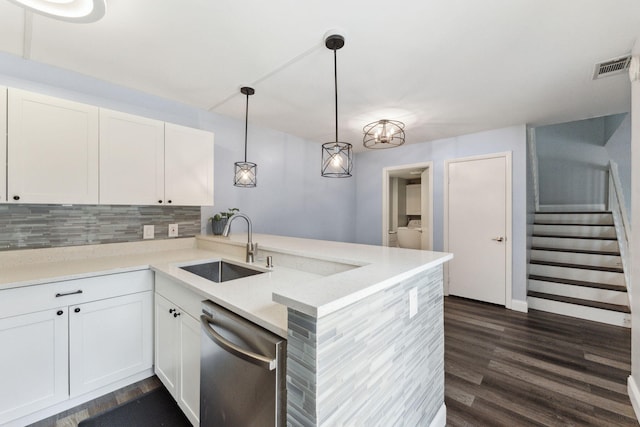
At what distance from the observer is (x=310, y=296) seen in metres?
0.89

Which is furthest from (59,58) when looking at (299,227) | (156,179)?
(299,227)

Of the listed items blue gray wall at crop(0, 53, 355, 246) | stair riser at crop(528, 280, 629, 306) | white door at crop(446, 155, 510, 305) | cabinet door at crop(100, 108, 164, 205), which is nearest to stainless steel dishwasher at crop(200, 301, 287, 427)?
cabinet door at crop(100, 108, 164, 205)

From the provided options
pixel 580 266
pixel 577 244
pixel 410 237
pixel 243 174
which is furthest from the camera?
pixel 410 237

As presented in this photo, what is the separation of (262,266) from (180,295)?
53 centimetres

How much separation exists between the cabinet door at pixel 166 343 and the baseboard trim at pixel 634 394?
2832 millimetres

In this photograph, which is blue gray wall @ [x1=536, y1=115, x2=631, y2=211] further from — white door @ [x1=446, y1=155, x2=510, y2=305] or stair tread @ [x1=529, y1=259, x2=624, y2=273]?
white door @ [x1=446, y1=155, x2=510, y2=305]

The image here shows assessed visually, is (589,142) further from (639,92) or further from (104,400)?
(104,400)

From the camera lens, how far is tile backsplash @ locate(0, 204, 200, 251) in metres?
1.93

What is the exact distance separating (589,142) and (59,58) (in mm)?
7804

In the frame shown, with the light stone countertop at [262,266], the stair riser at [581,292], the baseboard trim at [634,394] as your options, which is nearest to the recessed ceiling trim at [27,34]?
the light stone countertop at [262,266]

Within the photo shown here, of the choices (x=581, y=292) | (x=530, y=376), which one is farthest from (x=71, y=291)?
(x=581, y=292)

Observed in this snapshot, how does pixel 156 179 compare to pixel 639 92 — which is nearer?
pixel 639 92

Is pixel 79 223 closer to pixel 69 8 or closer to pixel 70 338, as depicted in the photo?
pixel 70 338

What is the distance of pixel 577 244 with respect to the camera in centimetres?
396
